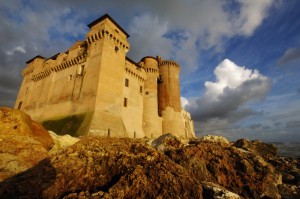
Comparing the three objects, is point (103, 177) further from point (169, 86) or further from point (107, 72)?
point (169, 86)

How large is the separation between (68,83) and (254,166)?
75.6 feet

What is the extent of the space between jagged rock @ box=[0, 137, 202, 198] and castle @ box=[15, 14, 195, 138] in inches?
517

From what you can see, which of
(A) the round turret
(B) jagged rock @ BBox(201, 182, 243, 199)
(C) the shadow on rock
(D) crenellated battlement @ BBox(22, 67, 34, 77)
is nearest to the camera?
(C) the shadow on rock

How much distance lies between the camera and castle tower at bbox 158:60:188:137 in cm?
3055

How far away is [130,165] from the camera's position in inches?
158

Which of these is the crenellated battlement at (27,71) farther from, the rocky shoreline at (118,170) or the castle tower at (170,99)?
the rocky shoreline at (118,170)

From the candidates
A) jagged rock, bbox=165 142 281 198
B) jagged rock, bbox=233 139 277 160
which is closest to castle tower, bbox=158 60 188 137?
jagged rock, bbox=233 139 277 160

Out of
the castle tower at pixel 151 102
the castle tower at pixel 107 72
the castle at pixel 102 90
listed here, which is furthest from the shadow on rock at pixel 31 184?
the castle tower at pixel 151 102

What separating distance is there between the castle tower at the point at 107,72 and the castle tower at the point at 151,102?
7814mm

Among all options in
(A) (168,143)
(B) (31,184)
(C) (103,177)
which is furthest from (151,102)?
(B) (31,184)

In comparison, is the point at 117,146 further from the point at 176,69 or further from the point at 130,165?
the point at 176,69

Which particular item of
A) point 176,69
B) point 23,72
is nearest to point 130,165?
point 176,69

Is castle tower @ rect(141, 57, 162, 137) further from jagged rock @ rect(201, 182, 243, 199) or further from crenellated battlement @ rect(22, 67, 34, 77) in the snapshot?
jagged rock @ rect(201, 182, 243, 199)

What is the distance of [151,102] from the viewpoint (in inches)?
1161
